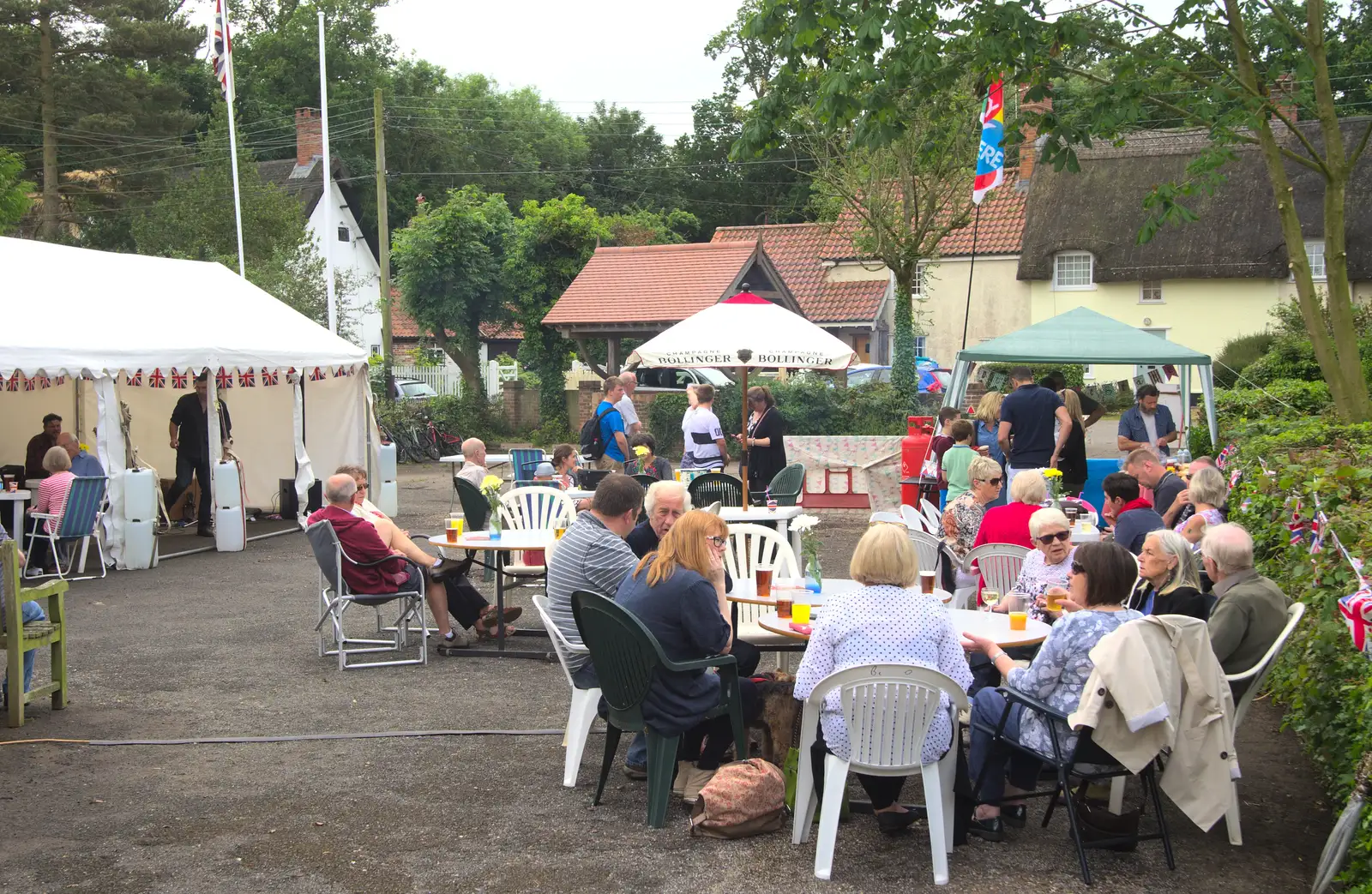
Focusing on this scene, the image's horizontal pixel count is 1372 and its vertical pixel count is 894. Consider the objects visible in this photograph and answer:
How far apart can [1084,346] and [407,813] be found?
9.77m

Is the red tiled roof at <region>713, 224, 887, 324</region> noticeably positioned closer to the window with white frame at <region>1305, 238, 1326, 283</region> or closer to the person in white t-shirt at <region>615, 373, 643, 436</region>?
the window with white frame at <region>1305, 238, 1326, 283</region>

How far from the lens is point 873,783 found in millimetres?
4918

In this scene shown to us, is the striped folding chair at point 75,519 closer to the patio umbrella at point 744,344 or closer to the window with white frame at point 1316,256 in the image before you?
the patio umbrella at point 744,344

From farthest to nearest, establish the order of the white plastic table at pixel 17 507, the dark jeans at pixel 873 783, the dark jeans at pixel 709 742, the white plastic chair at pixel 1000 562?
the white plastic table at pixel 17 507 → the white plastic chair at pixel 1000 562 → the dark jeans at pixel 709 742 → the dark jeans at pixel 873 783

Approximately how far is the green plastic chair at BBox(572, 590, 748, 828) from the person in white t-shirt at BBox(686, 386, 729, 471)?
7065mm

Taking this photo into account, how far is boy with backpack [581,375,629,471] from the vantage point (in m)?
12.1

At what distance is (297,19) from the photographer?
51.1 metres

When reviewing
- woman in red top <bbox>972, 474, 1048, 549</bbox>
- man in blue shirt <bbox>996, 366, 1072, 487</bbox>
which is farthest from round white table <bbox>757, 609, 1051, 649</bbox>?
man in blue shirt <bbox>996, 366, 1072, 487</bbox>

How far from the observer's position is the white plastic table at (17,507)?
35.7 feet

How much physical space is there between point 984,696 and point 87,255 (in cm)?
1232

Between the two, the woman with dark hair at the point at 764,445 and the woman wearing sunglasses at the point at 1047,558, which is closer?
the woman wearing sunglasses at the point at 1047,558

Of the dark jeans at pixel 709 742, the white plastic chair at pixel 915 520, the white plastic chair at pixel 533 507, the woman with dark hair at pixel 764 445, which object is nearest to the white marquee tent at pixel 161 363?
the white plastic chair at pixel 533 507

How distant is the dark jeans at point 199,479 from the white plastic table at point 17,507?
9.56ft

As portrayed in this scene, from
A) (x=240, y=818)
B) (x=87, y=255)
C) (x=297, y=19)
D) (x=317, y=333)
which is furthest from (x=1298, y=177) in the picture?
(x=297, y=19)
